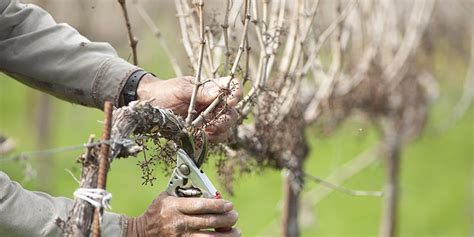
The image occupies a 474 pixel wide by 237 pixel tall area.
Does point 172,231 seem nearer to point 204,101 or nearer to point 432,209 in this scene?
point 204,101

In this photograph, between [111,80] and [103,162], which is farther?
[111,80]

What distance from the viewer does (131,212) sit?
1339 cm

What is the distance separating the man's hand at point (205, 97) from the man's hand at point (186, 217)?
0.53 metres

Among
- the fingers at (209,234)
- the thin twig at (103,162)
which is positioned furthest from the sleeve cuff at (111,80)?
the thin twig at (103,162)

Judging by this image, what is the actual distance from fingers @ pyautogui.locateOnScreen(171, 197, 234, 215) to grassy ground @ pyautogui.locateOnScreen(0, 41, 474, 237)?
854cm

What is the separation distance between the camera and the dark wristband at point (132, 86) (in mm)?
3463

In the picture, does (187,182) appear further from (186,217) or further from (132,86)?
(132,86)

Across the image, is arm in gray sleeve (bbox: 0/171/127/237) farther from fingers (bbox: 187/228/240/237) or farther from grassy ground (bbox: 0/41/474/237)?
grassy ground (bbox: 0/41/474/237)

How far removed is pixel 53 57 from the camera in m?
3.62

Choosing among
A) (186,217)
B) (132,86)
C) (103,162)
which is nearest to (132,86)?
(132,86)

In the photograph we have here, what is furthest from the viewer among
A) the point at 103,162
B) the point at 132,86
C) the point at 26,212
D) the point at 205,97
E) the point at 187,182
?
the point at 132,86

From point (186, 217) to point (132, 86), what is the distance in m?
0.82

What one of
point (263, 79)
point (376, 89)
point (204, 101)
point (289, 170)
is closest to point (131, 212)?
point (376, 89)

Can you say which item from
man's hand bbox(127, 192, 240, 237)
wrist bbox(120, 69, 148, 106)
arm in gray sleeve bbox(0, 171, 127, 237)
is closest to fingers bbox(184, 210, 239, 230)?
man's hand bbox(127, 192, 240, 237)
